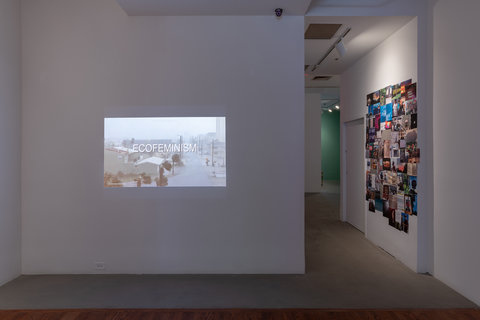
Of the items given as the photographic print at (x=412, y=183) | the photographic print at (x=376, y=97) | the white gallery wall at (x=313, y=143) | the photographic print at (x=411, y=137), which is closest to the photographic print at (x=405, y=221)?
the photographic print at (x=412, y=183)

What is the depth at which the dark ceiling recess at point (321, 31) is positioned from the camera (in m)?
4.36

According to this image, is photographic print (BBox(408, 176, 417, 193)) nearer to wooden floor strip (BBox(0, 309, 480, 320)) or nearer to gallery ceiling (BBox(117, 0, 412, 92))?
wooden floor strip (BBox(0, 309, 480, 320))

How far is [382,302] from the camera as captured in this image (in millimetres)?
3180

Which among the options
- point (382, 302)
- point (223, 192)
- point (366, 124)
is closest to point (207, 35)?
point (223, 192)

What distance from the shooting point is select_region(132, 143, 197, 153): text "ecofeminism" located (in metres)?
4.02

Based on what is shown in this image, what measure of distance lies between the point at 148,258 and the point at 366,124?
4.12 meters

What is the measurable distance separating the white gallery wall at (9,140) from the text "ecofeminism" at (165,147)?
1.47 meters

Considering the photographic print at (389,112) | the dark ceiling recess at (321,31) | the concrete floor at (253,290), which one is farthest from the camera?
the photographic print at (389,112)

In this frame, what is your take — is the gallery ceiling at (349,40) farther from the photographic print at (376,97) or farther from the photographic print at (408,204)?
the photographic print at (408,204)

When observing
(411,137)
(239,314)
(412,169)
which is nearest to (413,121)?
(411,137)

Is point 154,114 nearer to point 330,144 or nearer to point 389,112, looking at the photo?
point 389,112

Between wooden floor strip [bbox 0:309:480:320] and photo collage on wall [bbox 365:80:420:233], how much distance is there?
1407 mm

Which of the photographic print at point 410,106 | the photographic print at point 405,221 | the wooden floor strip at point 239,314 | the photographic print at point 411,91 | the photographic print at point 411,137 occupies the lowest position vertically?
the wooden floor strip at point 239,314

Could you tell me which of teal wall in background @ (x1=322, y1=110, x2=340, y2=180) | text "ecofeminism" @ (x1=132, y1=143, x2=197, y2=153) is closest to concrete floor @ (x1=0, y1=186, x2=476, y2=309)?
text "ecofeminism" @ (x1=132, y1=143, x2=197, y2=153)
